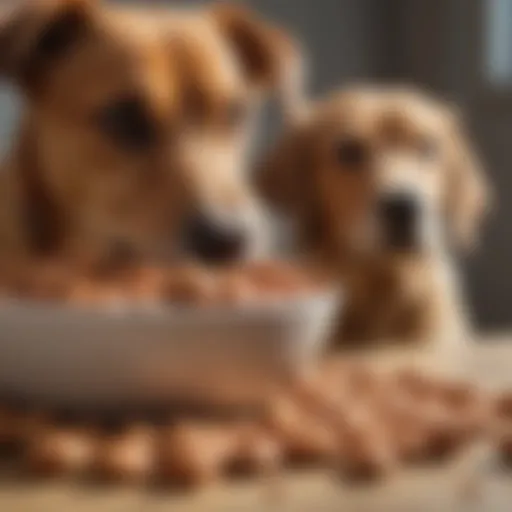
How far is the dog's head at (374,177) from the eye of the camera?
1217 mm

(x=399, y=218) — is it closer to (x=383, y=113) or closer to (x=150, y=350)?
(x=383, y=113)

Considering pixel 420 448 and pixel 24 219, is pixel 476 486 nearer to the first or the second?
pixel 420 448

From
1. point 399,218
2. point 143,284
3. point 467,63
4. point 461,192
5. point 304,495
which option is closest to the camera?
point 304,495

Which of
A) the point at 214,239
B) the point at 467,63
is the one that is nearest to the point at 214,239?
the point at 214,239

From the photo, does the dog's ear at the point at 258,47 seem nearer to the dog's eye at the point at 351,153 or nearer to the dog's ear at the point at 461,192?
the dog's eye at the point at 351,153

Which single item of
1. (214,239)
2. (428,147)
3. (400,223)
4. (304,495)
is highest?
(428,147)

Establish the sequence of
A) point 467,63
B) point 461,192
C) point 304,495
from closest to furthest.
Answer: point 304,495 < point 461,192 < point 467,63

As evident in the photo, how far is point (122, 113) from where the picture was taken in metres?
1.10

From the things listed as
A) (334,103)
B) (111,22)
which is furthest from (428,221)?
(111,22)

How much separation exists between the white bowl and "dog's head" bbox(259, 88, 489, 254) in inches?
24.0

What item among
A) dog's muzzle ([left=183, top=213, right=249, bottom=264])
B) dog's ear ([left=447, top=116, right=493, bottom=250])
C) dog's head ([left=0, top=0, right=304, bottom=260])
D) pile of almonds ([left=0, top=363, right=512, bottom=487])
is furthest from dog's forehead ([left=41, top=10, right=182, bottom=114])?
pile of almonds ([left=0, top=363, right=512, bottom=487])

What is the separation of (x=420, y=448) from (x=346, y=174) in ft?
2.29

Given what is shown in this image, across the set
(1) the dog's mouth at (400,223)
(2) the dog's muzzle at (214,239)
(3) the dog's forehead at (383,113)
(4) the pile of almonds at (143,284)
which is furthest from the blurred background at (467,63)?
(4) the pile of almonds at (143,284)

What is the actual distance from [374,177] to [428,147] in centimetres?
9
